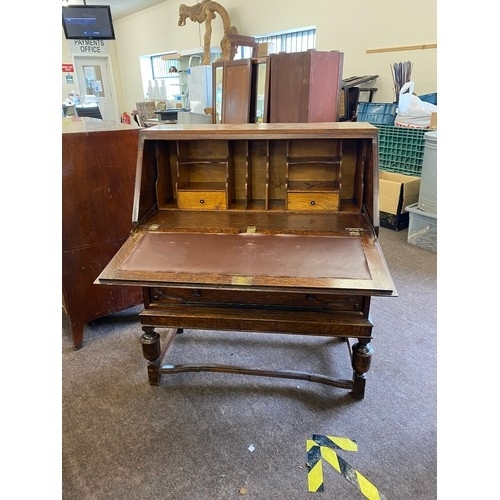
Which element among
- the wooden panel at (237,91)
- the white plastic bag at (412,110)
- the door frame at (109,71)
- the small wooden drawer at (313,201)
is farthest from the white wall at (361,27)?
the door frame at (109,71)

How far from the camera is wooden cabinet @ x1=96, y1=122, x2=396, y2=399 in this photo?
1244mm

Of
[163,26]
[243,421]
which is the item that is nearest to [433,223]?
[243,421]

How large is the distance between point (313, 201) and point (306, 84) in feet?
4.58

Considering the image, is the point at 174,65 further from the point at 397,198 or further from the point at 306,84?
the point at 397,198

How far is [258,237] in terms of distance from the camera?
1.46m

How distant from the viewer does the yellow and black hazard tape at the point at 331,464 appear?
1282mm

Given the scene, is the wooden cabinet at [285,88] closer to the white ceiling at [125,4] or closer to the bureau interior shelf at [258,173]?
the bureau interior shelf at [258,173]

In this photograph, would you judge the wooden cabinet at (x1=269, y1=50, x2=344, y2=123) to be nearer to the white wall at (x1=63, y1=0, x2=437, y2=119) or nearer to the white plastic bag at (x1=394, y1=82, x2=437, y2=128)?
the white plastic bag at (x1=394, y1=82, x2=437, y2=128)

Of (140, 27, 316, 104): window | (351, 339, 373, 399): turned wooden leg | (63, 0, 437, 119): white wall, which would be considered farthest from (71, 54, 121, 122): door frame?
(351, 339, 373, 399): turned wooden leg

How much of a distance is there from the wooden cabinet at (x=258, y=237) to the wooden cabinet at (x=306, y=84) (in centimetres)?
113

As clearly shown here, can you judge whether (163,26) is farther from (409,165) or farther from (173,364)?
(173,364)

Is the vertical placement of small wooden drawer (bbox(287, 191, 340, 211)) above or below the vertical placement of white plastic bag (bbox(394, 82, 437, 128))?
below

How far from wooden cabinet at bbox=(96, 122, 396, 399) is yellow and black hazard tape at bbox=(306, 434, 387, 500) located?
249mm

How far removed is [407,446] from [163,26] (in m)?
8.44
